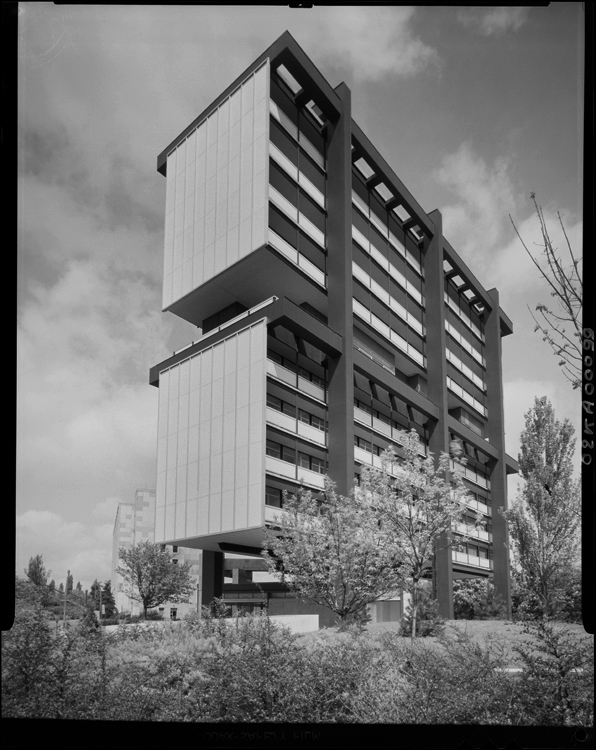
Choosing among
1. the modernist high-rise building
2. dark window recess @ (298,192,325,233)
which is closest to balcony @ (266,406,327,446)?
the modernist high-rise building

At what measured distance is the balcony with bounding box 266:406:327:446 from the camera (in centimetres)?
2175

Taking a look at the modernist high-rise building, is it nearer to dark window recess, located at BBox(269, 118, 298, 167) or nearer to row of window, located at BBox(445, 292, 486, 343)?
dark window recess, located at BBox(269, 118, 298, 167)

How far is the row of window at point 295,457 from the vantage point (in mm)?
21781

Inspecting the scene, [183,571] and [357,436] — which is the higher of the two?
[357,436]

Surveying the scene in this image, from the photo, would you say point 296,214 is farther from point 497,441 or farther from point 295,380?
point 497,441

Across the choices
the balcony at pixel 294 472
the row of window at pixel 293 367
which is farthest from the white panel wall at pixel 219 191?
the balcony at pixel 294 472

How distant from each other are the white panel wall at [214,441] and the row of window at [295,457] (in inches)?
36.9

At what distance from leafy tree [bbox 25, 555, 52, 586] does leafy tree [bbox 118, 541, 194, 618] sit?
776 inches

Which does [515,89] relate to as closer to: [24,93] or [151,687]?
[24,93]

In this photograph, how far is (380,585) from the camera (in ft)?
60.3

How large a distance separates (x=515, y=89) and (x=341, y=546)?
12688 millimetres

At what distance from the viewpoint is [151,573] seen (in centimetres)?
3131

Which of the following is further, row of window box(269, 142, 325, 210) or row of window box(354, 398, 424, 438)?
row of window box(354, 398, 424, 438)

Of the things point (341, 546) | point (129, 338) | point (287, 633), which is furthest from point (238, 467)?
point (287, 633)
